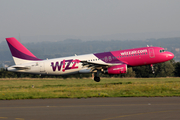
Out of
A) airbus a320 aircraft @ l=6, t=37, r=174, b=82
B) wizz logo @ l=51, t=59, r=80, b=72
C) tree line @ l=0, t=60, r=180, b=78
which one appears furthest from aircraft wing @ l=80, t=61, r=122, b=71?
tree line @ l=0, t=60, r=180, b=78

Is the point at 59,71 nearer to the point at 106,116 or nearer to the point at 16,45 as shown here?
the point at 16,45

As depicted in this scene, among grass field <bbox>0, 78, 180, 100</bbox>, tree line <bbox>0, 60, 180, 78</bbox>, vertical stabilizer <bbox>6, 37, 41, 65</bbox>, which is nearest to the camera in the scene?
grass field <bbox>0, 78, 180, 100</bbox>

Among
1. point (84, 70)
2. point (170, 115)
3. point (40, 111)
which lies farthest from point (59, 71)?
point (170, 115)

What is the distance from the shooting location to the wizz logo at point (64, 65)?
38750mm

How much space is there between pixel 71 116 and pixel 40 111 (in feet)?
7.89

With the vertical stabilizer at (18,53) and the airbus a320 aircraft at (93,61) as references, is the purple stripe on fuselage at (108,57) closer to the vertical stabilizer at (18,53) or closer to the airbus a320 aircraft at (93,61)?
the airbus a320 aircraft at (93,61)

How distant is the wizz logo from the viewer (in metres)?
38.8

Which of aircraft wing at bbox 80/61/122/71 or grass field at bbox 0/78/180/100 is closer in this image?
grass field at bbox 0/78/180/100

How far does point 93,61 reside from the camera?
3791 cm

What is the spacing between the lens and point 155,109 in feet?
47.6

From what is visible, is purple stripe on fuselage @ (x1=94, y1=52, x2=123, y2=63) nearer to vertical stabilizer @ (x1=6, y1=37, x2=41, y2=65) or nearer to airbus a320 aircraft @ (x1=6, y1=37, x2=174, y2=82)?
airbus a320 aircraft @ (x1=6, y1=37, x2=174, y2=82)

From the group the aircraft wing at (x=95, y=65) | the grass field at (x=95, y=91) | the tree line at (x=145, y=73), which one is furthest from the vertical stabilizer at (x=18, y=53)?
the tree line at (x=145, y=73)

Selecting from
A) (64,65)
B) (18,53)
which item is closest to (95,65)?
(64,65)

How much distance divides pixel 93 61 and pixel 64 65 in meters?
4.27
